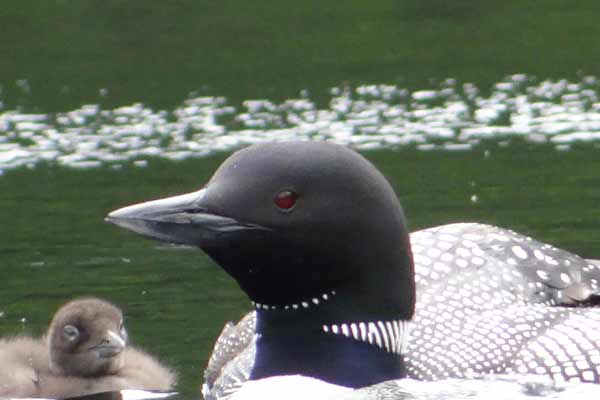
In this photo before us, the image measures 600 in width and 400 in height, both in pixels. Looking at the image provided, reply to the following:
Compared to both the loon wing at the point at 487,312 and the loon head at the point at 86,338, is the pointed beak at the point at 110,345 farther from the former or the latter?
the loon wing at the point at 487,312

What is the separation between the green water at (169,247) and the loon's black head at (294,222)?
178 centimetres

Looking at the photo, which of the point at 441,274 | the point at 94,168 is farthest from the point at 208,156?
the point at 441,274

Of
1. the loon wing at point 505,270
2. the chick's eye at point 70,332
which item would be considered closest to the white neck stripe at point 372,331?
the loon wing at point 505,270

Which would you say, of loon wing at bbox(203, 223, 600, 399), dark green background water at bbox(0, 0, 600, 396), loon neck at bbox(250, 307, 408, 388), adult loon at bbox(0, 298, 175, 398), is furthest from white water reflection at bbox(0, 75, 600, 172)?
loon neck at bbox(250, 307, 408, 388)

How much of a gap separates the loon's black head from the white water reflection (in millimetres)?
5603

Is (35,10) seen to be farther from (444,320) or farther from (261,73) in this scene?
(444,320)

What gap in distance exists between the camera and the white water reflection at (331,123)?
438 inches

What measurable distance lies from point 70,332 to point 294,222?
2.29 meters

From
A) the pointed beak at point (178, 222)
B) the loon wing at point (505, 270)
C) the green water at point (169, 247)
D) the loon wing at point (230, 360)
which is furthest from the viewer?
the green water at point (169, 247)

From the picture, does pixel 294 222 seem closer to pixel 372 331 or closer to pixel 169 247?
pixel 372 331

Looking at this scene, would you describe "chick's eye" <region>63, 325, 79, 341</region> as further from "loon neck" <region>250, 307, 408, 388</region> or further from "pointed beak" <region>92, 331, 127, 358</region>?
"loon neck" <region>250, 307, 408, 388</region>

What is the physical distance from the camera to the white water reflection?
11.1 meters

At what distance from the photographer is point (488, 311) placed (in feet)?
19.9

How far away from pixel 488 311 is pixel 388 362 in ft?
2.44
